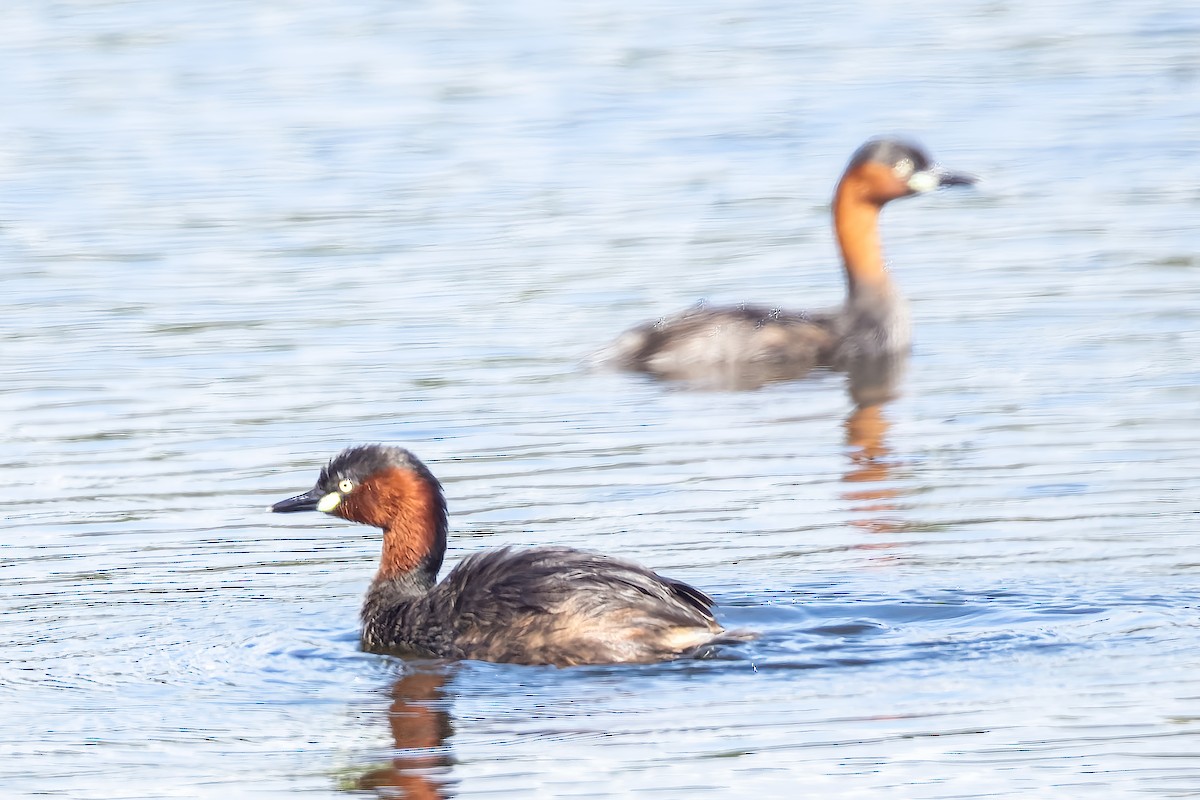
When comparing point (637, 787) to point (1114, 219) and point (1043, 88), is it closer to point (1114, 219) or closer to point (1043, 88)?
point (1114, 219)

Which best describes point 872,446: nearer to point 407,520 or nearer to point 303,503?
point 407,520

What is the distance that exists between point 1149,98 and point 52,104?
937 cm

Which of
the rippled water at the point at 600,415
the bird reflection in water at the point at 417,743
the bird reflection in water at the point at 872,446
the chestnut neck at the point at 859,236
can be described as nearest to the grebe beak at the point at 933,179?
the chestnut neck at the point at 859,236

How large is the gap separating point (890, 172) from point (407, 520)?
6.39 meters

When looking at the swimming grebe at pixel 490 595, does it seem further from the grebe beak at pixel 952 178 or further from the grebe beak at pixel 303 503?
the grebe beak at pixel 952 178

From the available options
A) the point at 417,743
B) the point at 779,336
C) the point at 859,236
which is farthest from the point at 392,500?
the point at 859,236

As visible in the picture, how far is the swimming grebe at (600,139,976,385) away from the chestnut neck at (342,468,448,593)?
161 inches

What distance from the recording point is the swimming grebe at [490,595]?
8234mm

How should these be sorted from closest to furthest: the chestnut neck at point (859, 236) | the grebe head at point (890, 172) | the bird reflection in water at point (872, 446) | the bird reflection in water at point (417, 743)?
the bird reflection in water at point (417, 743)
the bird reflection in water at point (872, 446)
the chestnut neck at point (859, 236)
the grebe head at point (890, 172)

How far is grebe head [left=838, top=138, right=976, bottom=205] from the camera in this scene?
1469 cm

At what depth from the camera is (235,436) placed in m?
11.5

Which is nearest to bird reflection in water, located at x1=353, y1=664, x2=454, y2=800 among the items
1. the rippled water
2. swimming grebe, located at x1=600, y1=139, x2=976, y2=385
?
the rippled water

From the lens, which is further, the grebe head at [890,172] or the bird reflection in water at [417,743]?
the grebe head at [890,172]

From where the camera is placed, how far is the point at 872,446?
36.7 feet
